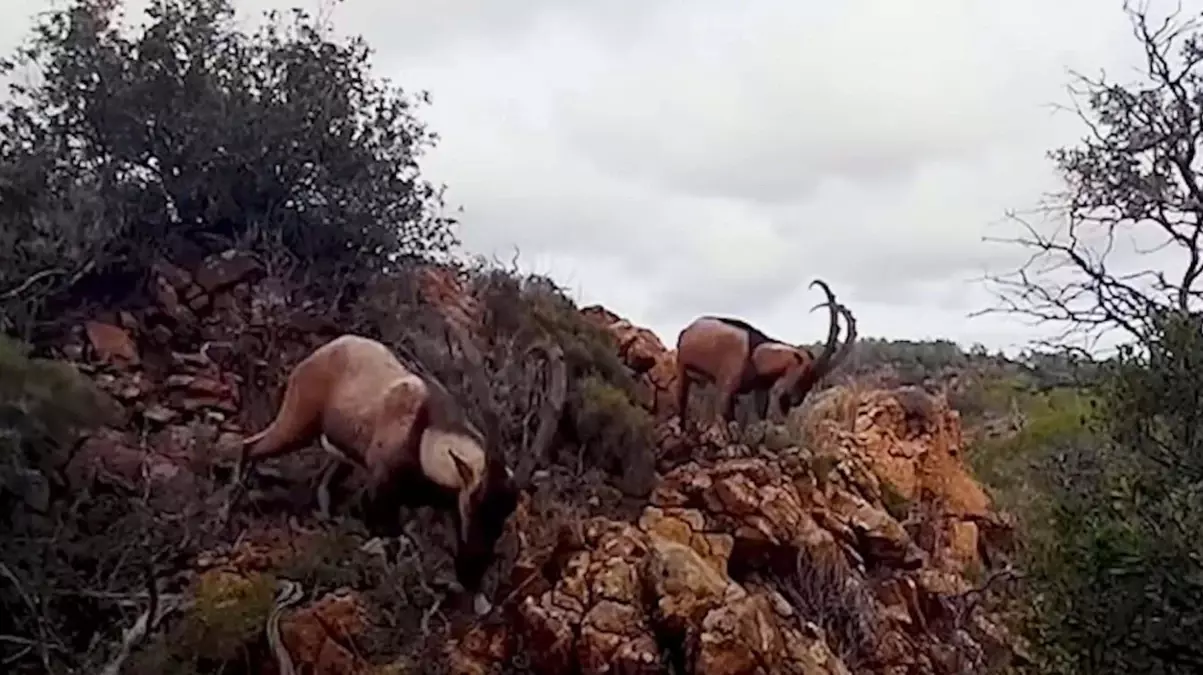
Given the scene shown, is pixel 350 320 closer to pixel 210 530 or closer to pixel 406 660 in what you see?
pixel 210 530

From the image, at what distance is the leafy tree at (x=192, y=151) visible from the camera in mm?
10438

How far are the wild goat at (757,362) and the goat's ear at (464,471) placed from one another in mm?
3354

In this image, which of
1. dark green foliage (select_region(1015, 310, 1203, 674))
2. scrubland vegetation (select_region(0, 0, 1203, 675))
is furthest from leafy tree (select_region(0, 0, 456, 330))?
dark green foliage (select_region(1015, 310, 1203, 674))

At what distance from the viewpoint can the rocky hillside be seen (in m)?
7.18

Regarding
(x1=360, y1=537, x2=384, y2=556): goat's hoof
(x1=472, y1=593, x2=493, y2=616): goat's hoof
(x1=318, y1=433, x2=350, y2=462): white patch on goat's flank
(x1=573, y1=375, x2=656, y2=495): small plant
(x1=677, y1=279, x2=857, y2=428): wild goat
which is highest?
(x1=677, y1=279, x2=857, y2=428): wild goat

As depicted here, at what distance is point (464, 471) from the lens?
7.55m

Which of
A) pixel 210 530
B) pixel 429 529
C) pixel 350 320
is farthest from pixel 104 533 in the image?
pixel 350 320

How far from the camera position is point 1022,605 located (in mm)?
6094

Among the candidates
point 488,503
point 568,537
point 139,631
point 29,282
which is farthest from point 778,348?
point 139,631

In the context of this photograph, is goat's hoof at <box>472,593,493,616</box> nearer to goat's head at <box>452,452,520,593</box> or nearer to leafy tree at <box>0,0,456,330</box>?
goat's head at <box>452,452,520,593</box>

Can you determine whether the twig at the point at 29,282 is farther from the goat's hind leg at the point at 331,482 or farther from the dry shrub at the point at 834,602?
the dry shrub at the point at 834,602

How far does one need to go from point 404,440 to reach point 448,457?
0.30m

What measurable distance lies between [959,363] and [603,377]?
42.8 feet

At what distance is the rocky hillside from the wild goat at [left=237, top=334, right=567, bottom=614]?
28 cm
